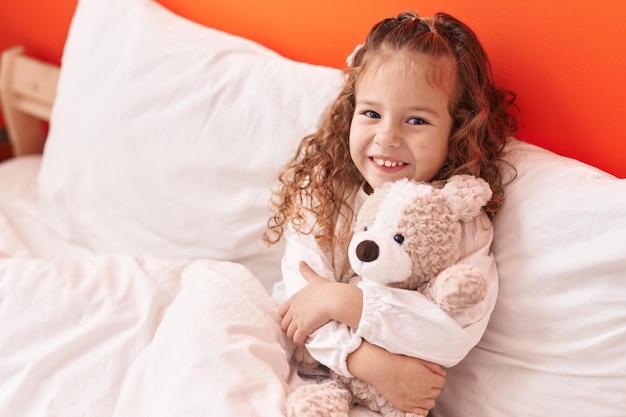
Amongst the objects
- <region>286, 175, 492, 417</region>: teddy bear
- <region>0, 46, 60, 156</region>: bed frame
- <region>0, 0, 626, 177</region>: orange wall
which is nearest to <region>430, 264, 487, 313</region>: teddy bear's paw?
<region>286, 175, 492, 417</region>: teddy bear

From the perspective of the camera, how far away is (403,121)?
937 mm

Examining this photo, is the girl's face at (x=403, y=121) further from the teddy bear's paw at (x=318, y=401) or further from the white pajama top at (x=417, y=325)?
the teddy bear's paw at (x=318, y=401)

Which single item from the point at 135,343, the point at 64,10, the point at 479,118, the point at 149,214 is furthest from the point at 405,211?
the point at 64,10

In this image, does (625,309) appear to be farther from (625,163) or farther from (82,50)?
(82,50)

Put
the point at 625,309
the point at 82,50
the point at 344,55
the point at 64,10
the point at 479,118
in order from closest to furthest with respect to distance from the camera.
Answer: the point at 625,309
the point at 479,118
the point at 344,55
the point at 82,50
the point at 64,10

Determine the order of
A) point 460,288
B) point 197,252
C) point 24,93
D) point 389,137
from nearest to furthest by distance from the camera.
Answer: point 460,288 → point 389,137 → point 197,252 → point 24,93

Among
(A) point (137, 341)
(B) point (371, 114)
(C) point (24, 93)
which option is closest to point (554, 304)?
(B) point (371, 114)

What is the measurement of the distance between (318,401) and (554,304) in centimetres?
36

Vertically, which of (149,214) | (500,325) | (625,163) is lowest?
(149,214)

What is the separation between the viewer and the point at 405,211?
85 cm

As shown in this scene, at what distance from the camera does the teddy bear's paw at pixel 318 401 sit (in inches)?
32.5

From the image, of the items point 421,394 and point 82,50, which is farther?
point 82,50

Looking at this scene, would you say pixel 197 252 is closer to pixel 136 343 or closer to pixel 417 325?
pixel 136 343

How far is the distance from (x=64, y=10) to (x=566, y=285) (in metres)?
1.49
